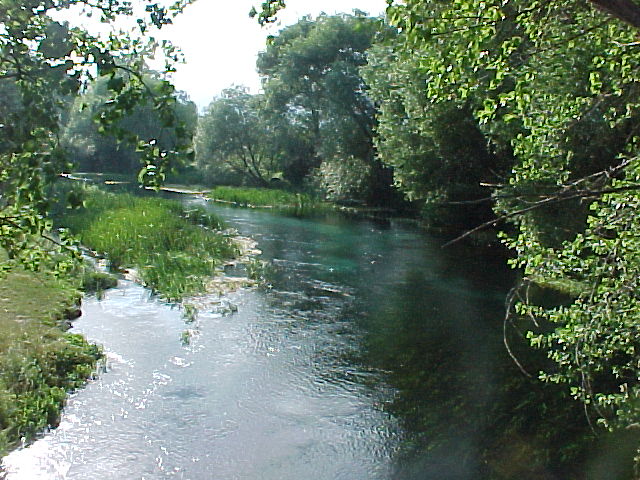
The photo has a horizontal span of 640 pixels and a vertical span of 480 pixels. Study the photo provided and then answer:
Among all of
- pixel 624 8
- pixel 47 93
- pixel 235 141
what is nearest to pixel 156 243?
pixel 47 93

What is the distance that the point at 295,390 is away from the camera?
33.9ft

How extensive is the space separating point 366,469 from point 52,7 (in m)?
6.08

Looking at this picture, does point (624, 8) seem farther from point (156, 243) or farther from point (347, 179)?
point (347, 179)

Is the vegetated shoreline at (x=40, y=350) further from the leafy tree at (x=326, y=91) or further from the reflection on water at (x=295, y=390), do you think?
the leafy tree at (x=326, y=91)

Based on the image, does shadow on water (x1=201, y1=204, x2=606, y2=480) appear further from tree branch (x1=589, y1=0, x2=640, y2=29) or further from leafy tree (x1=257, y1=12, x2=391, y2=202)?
leafy tree (x1=257, y1=12, x2=391, y2=202)

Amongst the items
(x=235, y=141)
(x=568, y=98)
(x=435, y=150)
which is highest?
(x=235, y=141)

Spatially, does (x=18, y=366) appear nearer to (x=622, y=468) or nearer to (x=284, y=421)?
(x=284, y=421)

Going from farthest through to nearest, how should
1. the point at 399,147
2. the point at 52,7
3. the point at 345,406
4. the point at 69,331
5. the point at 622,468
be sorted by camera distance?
the point at 399,147 → the point at 69,331 → the point at 345,406 → the point at 622,468 → the point at 52,7

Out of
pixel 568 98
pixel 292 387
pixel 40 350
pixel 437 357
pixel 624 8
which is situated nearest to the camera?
pixel 624 8

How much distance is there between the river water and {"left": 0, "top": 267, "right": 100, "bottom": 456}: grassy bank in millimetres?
265

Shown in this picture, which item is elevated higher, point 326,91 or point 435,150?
point 326,91

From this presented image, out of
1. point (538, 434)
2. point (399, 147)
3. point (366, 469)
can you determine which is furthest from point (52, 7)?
point (399, 147)

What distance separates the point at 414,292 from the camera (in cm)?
1722

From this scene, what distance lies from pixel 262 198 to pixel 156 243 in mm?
21469
